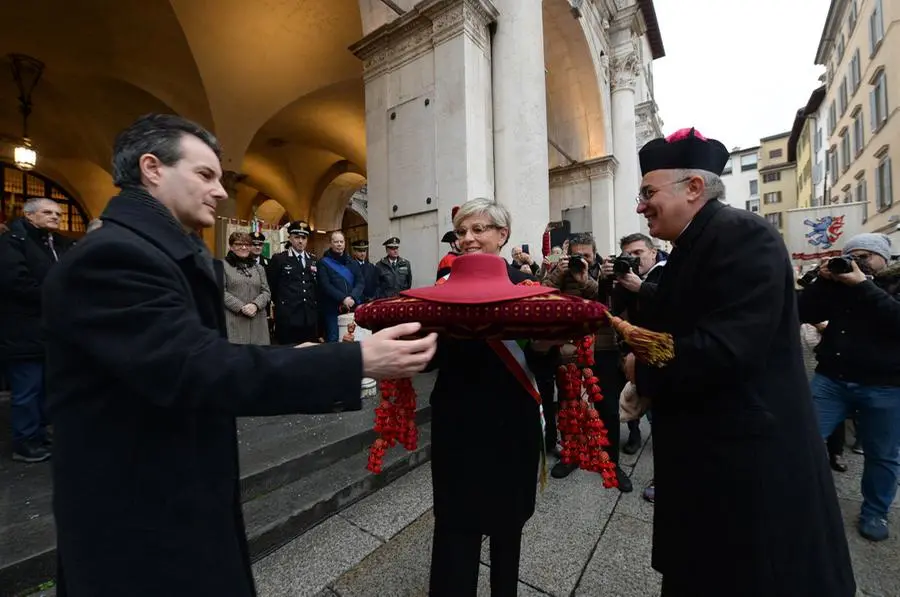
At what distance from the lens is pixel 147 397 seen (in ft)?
2.97

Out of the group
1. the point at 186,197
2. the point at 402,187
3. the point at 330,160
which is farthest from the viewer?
the point at 330,160

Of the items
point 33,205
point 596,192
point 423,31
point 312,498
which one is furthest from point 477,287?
point 596,192

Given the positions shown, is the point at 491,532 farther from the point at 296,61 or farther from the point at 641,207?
the point at 296,61

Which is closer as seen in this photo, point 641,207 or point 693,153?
point 693,153

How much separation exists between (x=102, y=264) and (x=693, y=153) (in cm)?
190

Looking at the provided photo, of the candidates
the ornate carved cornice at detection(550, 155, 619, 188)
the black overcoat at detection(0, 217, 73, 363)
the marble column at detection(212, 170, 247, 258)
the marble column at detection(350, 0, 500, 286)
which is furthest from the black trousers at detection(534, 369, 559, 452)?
the ornate carved cornice at detection(550, 155, 619, 188)

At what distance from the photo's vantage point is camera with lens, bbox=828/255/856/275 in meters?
2.34

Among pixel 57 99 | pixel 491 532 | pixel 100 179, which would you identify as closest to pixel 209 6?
pixel 57 99

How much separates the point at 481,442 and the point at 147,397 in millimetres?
1159

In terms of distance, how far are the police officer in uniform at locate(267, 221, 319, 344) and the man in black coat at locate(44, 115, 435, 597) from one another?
195 inches

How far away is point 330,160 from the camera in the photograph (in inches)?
712

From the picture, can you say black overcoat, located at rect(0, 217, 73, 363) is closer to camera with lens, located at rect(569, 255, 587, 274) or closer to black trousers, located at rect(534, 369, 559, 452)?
camera with lens, located at rect(569, 255, 587, 274)

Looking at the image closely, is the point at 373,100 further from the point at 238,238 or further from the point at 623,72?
the point at 623,72

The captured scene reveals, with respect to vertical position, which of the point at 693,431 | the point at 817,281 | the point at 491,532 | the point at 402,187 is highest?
the point at 402,187
